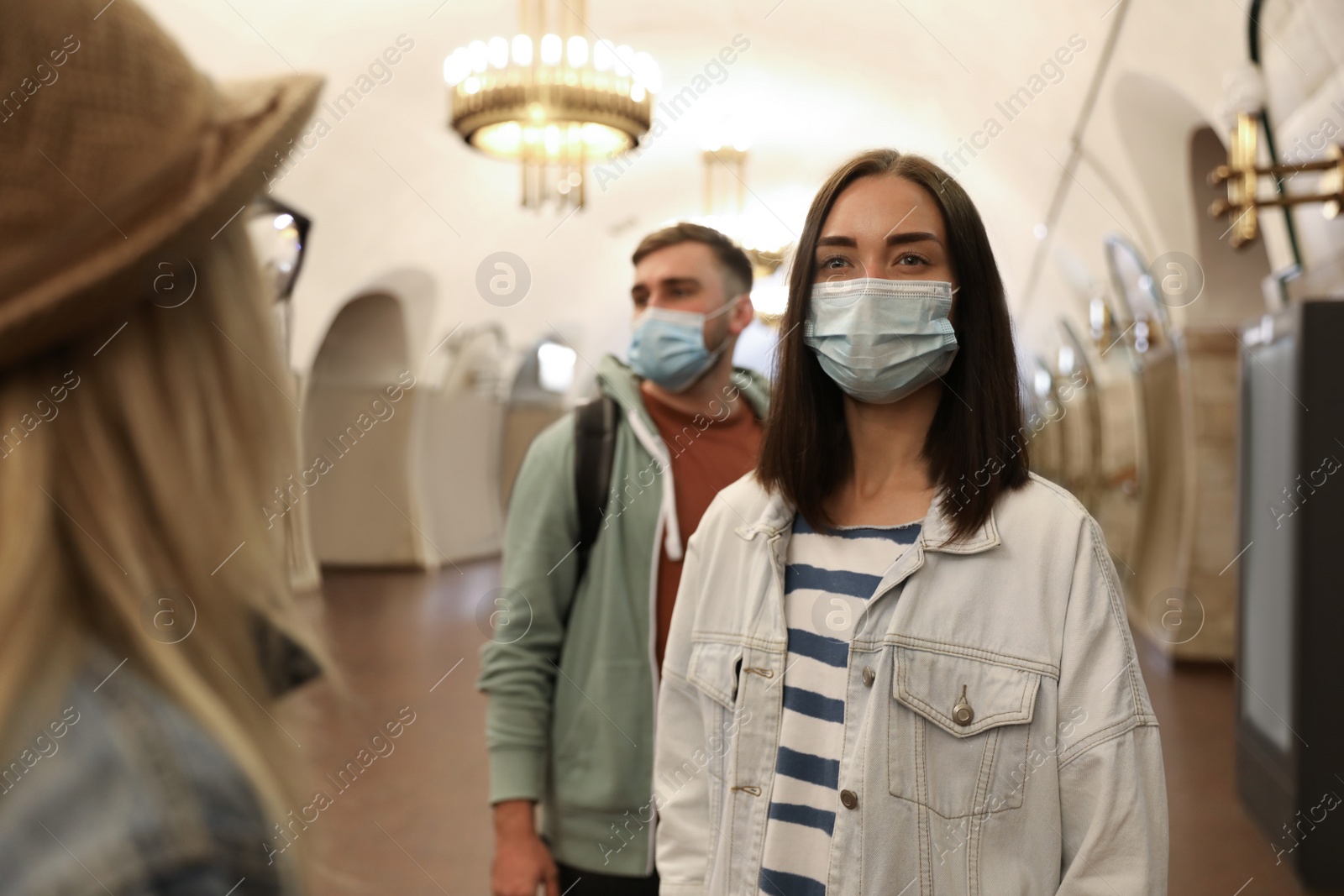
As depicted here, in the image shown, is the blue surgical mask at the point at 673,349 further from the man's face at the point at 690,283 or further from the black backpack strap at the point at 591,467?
the black backpack strap at the point at 591,467

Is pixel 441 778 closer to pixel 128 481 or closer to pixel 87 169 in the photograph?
pixel 128 481

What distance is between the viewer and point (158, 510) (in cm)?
89

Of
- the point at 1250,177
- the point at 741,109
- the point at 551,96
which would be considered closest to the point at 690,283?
the point at 1250,177

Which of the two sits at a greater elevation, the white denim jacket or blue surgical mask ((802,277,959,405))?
blue surgical mask ((802,277,959,405))

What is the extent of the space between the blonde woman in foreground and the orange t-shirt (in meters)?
1.74

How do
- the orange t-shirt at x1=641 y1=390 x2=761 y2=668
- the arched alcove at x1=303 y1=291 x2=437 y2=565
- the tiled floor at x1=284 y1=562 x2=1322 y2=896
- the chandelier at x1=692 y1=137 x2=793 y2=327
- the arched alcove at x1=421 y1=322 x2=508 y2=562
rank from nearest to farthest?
the orange t-shirt at x1=641 y1=390 x2=761 y2=668 < the tiled floor at x1=284 y1=562 x2=1322 y2=896 < the chandelier at x1=692 y1=137 x2=793 y2=327 < the arched alcove at x1=303 y1=291 x2=437 y2=565 < the arched alcove at x1=421 y1=322 x2=508 y2=562

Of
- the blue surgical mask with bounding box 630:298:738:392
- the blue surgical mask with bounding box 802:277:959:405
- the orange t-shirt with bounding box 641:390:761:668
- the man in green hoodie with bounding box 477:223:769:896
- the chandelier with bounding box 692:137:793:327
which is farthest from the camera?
the chandelier with bounding box 692:137:793:327

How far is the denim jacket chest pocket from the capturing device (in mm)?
1719

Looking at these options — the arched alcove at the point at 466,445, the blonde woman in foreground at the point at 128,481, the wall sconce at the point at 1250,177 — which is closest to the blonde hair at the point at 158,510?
the blonde woman in foreground at the point at 128,481

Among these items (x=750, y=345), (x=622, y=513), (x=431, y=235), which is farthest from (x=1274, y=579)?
(x=750, y=345)

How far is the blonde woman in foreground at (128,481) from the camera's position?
0.77 m

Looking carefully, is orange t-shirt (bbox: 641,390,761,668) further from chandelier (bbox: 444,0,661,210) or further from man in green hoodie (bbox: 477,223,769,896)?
chandelier (bbox: 444,0,661,210)

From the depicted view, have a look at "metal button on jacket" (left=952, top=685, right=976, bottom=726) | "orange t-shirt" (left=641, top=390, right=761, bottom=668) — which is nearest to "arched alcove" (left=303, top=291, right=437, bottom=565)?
Answer: "orange t-shirt" (left=641, top=390, right=761, bottom=668)

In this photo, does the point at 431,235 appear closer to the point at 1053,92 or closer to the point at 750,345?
the point at 1053,92
